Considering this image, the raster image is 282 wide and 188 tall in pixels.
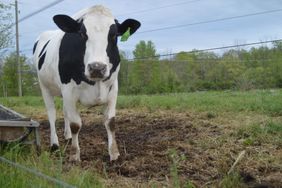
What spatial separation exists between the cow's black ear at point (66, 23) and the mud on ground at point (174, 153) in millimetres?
1470

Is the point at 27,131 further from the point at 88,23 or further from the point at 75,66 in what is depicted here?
the point at 88,23

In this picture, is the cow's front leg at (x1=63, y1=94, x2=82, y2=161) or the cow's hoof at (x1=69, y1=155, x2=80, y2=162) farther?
the cow's front leg at (x1=63, y1=94, x2=82, y2=161)

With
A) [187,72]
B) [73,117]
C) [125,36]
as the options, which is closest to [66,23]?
[125,36]

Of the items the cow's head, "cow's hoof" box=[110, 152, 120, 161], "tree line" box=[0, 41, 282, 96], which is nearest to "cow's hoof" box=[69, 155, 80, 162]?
"cow's hoof" box=[110, 152, 120, 161]

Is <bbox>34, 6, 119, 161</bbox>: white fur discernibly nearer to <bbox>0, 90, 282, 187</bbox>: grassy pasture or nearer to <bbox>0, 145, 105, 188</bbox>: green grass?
<bbox>0, 90, 282, 187</bbox>: grassy pasture

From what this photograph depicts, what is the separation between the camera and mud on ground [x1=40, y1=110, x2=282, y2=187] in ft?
13.4

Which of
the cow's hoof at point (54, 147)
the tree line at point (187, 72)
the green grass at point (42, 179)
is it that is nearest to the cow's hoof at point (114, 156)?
the green grass at point (42, 179)

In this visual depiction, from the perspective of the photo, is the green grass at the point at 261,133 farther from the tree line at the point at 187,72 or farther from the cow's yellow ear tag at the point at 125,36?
the tree line at the point at 187,72

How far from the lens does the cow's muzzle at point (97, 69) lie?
4.60 meters

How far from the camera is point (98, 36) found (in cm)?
496

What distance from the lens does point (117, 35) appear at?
524cm

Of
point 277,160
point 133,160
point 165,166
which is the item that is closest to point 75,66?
point 133,160

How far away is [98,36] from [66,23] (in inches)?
20.8

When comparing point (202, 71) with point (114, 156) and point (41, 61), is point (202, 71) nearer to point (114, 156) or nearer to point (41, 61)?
point (41, 61)
